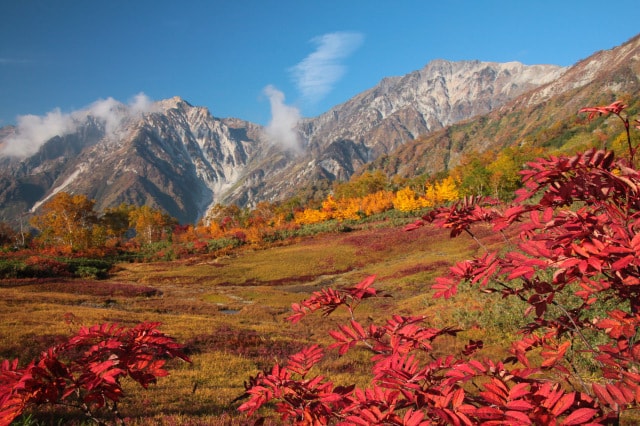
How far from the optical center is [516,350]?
2.61 meters

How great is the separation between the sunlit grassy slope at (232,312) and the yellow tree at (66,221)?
15.6 meters

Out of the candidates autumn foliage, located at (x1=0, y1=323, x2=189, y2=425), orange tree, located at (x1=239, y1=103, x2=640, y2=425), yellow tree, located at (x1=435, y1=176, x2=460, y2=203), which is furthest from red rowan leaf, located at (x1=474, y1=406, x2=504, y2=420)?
yellow tree, located at (x1=435, y1=176, x2=460, y2=203)

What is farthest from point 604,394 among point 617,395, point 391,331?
point 391,331

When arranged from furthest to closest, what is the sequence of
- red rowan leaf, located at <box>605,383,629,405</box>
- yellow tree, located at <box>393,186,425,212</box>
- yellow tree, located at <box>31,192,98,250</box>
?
yellow tree, located at <box>393,186,425,212</box> < yellow tree, located at <box>31,192,98,250</box> < red rowan leaf, located at <box>605,383,629,405</box>

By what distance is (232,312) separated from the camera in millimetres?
22547

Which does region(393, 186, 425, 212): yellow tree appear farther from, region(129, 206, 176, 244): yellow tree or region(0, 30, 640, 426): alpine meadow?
region(129, 206, 176, 244): yellow tree

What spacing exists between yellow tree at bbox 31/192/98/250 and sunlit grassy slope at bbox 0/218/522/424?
1557cm

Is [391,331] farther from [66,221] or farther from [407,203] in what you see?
[407,203]

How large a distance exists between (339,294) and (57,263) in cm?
4467

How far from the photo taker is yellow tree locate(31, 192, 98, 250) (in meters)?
54.8

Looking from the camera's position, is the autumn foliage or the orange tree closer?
the orange tree

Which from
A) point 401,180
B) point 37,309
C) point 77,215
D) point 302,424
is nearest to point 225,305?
point 37,309

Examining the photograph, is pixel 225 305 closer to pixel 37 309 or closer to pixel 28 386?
pixel 37 309

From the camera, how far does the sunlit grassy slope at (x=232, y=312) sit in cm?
769
